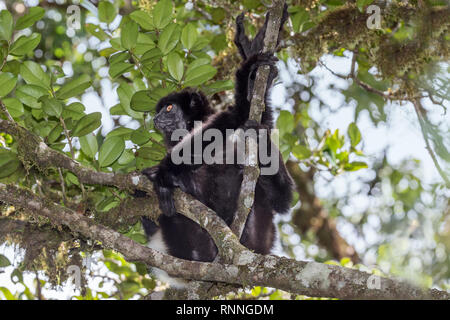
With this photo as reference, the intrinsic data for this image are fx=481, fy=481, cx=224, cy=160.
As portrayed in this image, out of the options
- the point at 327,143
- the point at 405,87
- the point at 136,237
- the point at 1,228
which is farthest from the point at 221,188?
the point at 405,87

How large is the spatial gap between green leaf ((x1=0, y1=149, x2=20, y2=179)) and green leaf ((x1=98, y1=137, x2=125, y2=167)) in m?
0.66

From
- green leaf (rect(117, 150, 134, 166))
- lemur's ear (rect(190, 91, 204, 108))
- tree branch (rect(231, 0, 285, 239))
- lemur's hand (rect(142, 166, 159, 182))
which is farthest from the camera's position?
lemur's ear (rect(190, 91, 204, 108))

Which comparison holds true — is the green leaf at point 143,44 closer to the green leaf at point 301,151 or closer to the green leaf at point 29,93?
the green leaf at point 29,93

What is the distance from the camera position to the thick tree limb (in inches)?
83.3

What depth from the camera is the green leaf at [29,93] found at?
3904mm

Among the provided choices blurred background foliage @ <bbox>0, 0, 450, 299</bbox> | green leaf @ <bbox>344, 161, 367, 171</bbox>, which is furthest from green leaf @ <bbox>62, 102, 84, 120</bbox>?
green leaf @ <bbox>344, 161, 367, 171</bbox>

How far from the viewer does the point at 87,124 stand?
387 cm

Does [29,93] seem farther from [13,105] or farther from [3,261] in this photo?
[3,261]

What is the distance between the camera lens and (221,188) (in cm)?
450

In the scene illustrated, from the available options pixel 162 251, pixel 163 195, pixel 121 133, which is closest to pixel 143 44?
pixel 121 133

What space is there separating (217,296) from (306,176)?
517 centimetres

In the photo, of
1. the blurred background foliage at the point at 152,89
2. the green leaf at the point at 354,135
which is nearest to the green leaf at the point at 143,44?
the blurred background foliage at the point at 152,89

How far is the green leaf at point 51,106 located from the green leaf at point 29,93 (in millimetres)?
149

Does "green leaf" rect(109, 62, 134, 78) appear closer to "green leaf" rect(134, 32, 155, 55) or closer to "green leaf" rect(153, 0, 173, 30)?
"green leaf" rect(134, 32, 155, 55)
